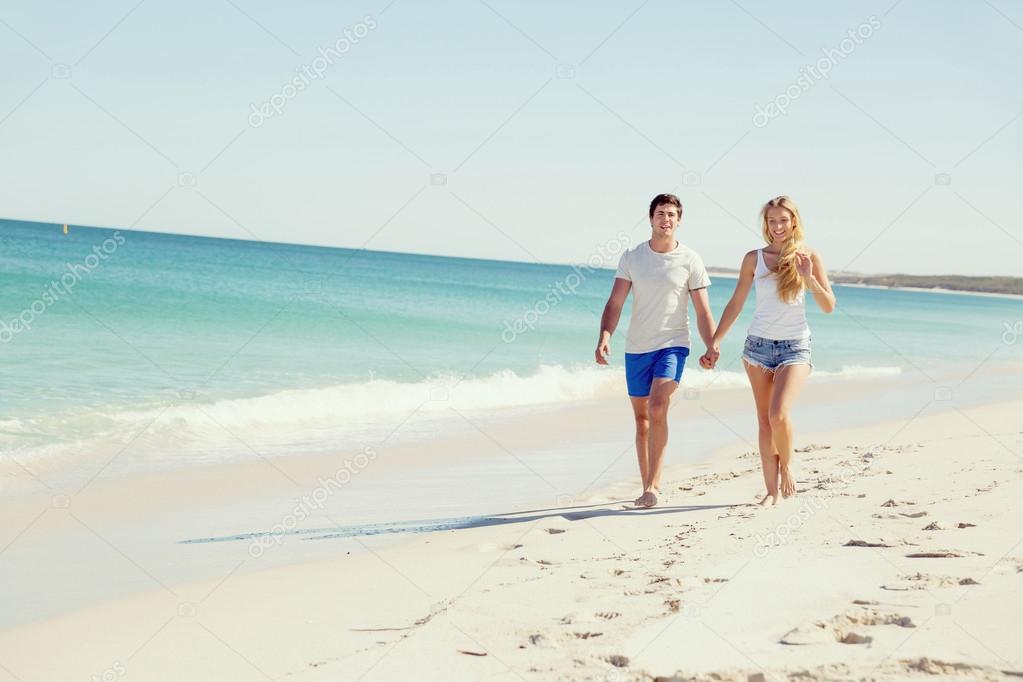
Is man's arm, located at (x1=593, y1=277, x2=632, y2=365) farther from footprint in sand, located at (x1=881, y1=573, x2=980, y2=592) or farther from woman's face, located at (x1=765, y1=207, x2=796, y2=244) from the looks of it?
footprint in sand, located at (x1=881, y1=573, x2=980, y2=592)

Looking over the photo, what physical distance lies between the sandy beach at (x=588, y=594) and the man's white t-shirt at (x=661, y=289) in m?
1.05

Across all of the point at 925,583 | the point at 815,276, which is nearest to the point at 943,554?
the point at 925,583

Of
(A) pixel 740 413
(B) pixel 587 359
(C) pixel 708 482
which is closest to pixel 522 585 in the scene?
(C) pixel 708 482

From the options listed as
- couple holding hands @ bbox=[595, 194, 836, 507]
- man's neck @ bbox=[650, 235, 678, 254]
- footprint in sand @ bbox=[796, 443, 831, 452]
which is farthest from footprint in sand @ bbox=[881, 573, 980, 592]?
footprint in sand @ bbox=[796, 443, 831, 452]

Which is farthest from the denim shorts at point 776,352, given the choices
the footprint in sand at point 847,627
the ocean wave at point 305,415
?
the ocean wave at point 305,415

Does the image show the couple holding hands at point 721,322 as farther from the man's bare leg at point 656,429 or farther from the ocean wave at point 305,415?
the ocean wave at point 305,415

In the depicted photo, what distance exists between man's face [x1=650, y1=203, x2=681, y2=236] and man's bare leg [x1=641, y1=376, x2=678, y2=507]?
35.2 inches

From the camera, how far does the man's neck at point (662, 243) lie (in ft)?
18.6

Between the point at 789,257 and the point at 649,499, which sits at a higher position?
the point at 789,257

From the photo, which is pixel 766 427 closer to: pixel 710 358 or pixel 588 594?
pixel 710 358

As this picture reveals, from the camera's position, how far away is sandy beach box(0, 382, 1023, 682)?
3.17 m

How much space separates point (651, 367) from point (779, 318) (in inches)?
34.0

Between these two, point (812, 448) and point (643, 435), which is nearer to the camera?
point (643, 435)

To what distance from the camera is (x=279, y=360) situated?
46.5 ft
